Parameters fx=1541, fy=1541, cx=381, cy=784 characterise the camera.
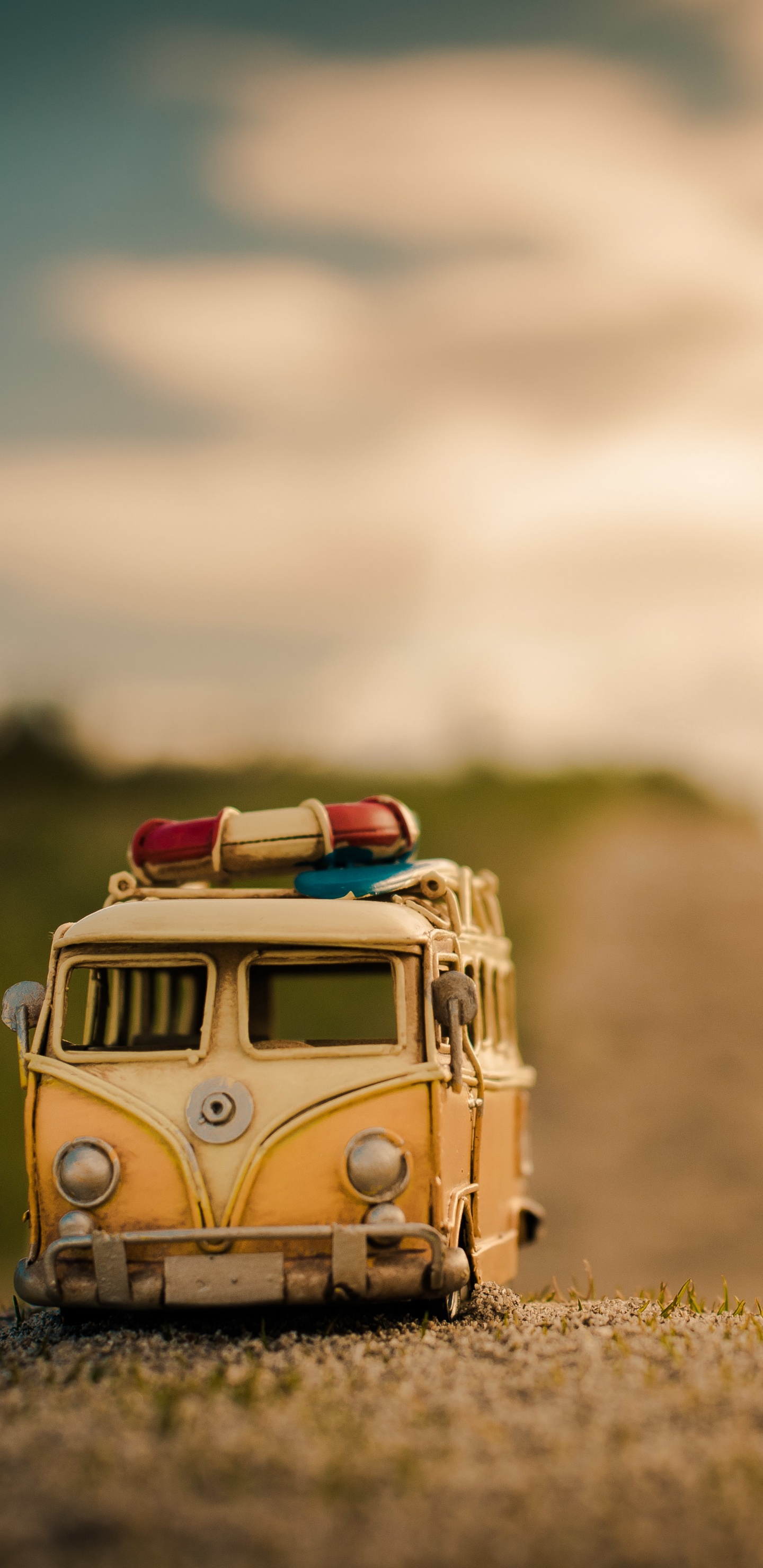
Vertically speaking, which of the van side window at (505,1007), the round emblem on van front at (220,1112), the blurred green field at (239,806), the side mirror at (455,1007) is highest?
the blurred green field at (239,806)

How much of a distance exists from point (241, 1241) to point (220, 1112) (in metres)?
0.63

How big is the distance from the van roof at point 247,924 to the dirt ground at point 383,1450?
1976 mm

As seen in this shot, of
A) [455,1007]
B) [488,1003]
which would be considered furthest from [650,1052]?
[455,1007]

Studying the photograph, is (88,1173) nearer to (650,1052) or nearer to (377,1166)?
(377,1166)

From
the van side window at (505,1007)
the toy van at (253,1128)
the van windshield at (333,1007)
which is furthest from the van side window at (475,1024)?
the van windshield at (333,1007)

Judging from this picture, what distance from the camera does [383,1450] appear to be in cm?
548

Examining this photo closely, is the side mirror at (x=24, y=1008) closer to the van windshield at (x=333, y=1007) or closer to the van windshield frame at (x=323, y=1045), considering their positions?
the van windshield frame at (x=323, y=1045)

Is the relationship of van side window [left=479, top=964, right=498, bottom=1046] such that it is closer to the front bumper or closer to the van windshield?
the front bumper

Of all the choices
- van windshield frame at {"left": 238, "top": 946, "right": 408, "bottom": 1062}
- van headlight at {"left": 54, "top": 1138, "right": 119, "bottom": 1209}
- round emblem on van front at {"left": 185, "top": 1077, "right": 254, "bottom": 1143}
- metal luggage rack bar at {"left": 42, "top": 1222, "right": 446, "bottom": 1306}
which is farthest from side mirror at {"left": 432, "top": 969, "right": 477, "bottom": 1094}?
van headlight at {"left": 54, "top": 1138, "right": 119, "bottom": 1209}

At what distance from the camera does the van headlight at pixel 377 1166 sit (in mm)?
7660

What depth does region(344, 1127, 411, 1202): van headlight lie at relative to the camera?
7.66 meters

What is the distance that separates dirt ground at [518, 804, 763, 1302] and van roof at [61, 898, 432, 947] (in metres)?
17.3

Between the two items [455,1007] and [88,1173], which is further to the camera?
[455,1007]

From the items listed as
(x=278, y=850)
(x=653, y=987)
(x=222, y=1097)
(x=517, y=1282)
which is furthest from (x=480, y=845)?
(x=222, y=1097)
